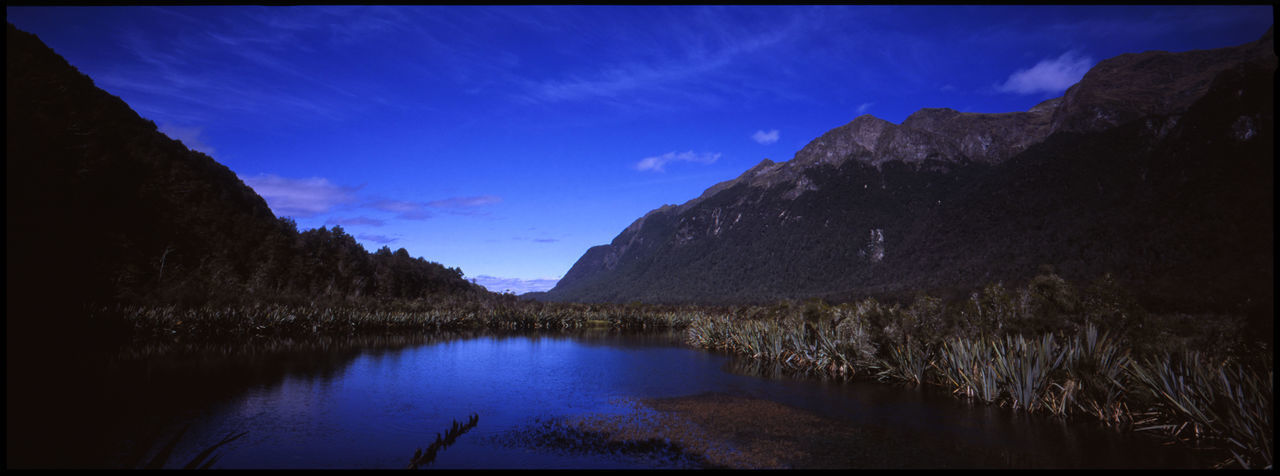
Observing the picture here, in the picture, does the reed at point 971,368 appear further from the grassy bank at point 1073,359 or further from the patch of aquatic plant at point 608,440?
the patch of aquatic plant at point 608,440

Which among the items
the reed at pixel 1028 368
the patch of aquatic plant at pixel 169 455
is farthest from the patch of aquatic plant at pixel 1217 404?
the patch of aquatic plant at pixel 169 455

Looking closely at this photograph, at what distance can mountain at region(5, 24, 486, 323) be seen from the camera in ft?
73.7

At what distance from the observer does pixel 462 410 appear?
1273 cm

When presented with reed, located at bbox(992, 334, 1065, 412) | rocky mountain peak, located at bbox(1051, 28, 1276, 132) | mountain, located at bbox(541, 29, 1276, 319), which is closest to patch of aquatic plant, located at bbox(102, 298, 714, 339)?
reed, located at bbox(992, 334, 1065, 412)

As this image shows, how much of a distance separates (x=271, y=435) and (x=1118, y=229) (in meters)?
90.7

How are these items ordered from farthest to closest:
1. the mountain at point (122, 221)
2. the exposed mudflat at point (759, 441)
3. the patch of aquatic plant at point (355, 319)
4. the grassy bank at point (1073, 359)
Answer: the patch of aquatic plant at point (355, 319), the mountain at point (122, 221), the exposed mudflat at point (759, 441), the grassy bank at point (1073, 359)

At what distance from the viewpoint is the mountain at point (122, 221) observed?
22.5 m

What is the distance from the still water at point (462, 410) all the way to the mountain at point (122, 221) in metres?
8.86

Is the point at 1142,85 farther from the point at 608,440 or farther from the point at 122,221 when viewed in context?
the point at 122,221

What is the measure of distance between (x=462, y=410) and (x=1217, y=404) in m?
13.7

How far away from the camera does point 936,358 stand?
15742 millimetres

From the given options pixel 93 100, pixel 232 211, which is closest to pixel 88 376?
pixel 232 211

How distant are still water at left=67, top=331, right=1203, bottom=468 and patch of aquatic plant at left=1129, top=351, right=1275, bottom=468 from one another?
60 cm

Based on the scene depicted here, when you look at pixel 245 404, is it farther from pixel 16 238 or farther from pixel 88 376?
pixel 16 238
